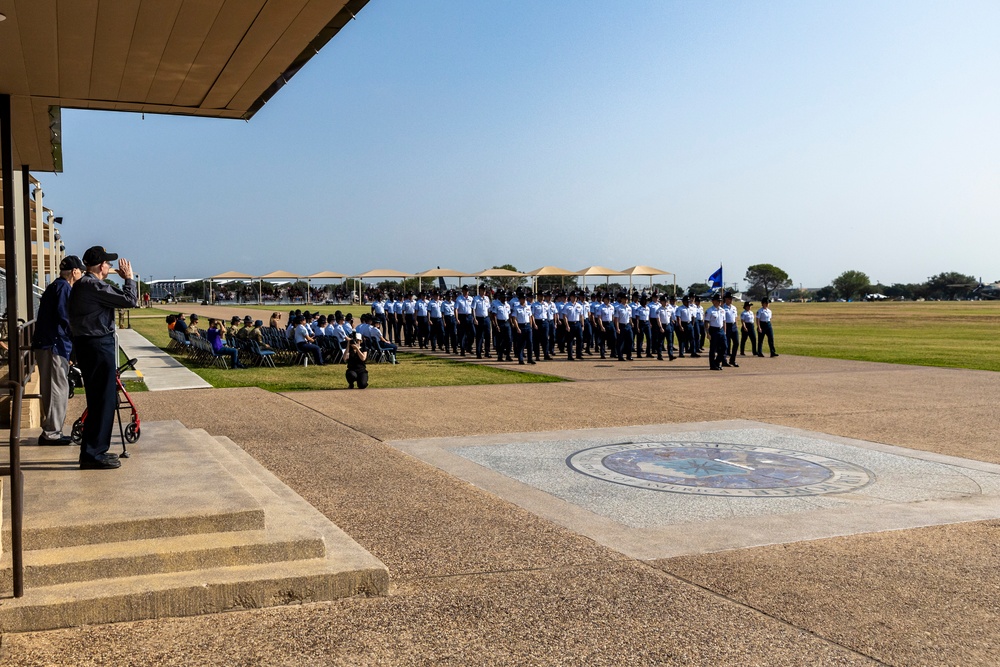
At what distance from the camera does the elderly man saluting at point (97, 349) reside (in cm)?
627

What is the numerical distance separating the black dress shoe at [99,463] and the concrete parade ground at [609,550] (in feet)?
5.00

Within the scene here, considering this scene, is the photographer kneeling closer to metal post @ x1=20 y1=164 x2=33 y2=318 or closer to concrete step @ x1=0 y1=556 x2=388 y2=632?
metal post @ x1=20 y1=164 x2=33 y2=318

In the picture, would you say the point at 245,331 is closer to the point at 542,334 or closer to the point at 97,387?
the point at 542,334

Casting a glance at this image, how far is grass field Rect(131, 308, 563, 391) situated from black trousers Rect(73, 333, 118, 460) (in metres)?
9.17

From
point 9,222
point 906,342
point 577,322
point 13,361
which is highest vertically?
point 9,222

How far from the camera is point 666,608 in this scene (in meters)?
4.66

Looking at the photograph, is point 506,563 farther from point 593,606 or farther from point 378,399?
point 378,399

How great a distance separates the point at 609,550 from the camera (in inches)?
225

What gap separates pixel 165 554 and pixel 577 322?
19.2 m

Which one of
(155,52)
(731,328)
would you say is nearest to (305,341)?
(731,328)

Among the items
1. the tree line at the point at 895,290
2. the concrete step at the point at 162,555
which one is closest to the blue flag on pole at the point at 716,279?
the concrete step at the point at 162,555

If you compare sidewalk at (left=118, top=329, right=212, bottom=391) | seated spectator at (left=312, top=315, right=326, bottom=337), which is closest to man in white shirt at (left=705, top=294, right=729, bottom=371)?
seated spectator at (left=312, top=315, right=326, bottom=337)

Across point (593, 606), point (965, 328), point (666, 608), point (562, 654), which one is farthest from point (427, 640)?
point (965, 328)

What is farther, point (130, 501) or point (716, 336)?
point (716, 336)
